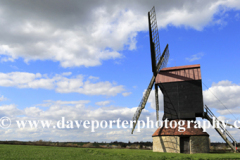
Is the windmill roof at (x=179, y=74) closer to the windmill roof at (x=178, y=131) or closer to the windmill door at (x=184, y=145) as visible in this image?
the windmill roof at (x=178, y=131)

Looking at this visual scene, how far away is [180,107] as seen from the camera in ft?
96.3

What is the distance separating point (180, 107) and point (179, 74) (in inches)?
190

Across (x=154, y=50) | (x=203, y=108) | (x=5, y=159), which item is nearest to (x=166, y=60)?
(x=154, y=50)

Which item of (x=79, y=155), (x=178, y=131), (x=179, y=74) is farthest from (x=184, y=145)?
(x=79, y=155)

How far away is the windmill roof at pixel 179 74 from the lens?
30.0 meters

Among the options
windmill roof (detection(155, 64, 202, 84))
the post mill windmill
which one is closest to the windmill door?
the post mill windmill

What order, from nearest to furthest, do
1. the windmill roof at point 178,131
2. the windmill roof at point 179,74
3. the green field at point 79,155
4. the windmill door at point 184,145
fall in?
the green field at point 79,155 → the windmill door at point 184,145 → the windmill roof at point 178,131 → the windmill roof at point 179,74

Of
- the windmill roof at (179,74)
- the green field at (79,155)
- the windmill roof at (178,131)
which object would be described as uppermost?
the windmill roof at (179,74)

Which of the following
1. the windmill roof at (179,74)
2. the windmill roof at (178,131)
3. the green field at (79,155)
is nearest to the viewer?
the green field at (79,155)

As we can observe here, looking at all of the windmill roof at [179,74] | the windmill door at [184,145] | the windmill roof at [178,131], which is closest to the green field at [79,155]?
the windmill door at [184,145]

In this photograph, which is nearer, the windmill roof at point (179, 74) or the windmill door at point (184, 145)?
the windmill door at point (184, 145)

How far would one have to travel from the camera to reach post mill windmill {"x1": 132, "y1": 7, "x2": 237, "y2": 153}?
2645 cm

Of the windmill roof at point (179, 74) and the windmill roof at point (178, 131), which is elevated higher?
the windmill roof at point (179, 74)

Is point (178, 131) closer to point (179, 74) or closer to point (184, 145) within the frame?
point (184, 145)
